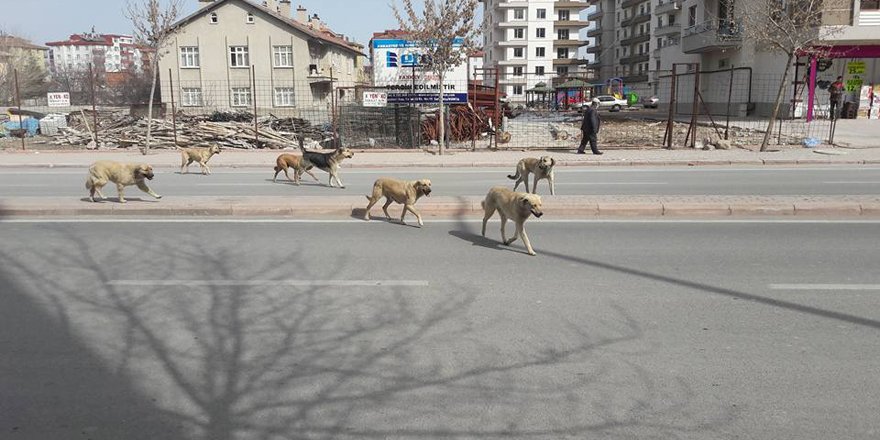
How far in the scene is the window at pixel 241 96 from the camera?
51.1 metres

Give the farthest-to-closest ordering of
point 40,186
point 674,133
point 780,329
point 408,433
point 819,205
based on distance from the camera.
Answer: point 674,133 < point 40,186 < point 819,205 < point 780,329 < point 408,433

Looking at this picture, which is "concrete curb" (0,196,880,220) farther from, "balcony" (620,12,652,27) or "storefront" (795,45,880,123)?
"balcony" (620,12,652,27)

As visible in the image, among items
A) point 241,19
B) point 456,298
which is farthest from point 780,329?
point 241,19

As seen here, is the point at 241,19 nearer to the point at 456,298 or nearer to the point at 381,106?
the point at 381,106

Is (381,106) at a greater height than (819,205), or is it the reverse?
(381,106)

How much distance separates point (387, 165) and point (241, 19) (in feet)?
128

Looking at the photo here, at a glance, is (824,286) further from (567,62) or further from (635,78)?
(567,62)

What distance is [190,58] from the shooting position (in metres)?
51.8

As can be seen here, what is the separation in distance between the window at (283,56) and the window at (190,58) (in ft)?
20.8

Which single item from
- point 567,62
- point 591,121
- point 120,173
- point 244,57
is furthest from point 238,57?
point 567,62

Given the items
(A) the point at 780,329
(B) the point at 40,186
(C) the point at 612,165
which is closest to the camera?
(A) the point at 780,329

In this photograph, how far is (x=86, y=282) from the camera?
19.3 ft

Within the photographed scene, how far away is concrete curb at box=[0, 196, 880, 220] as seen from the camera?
30.0 feet

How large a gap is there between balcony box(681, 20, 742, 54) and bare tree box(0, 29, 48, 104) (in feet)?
155
